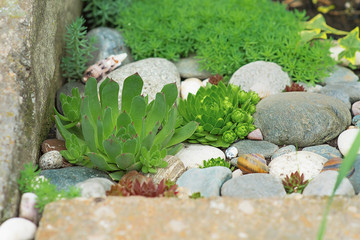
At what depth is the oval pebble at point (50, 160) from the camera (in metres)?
3.41

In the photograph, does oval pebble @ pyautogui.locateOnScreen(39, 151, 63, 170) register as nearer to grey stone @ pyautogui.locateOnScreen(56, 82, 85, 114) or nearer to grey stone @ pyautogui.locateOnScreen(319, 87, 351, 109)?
grey stone @ pyautogui.locateOnScreen(56, 82, 85, 114)

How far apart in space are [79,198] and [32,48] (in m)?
1.36

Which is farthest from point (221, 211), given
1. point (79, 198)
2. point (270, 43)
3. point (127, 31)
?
point (127, 31)

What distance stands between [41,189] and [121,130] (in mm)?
688

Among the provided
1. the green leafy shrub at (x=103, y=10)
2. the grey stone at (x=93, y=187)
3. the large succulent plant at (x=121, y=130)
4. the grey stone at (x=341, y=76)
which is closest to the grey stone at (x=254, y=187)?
the large succulent plant at (x=121, y=130)

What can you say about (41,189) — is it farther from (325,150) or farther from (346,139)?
(346,139)

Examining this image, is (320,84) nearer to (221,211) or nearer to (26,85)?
(221,211)

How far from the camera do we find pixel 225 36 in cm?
483

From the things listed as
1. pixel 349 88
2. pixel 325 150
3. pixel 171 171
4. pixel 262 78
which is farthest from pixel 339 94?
pixel 171 171

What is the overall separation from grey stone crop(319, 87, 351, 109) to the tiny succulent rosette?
3.07 ft

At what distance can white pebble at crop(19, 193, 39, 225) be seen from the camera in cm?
283

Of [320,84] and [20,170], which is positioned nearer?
[20,170]

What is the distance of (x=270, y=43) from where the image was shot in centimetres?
468

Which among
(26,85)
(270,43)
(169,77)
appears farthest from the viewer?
(270,43)
